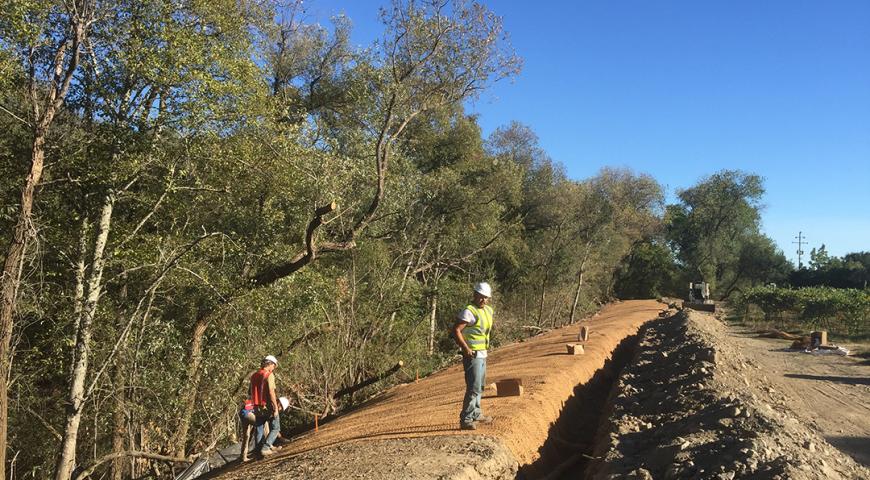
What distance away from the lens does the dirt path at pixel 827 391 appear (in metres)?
10.6

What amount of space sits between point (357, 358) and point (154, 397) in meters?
6.54

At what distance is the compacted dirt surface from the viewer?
5895 millimetres

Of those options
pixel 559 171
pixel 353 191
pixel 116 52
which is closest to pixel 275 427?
pixel 116 52

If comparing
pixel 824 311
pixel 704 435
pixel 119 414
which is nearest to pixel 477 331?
pixel 704 435

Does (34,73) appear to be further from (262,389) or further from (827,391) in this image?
(827,391)

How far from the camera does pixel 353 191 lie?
14.4 meters

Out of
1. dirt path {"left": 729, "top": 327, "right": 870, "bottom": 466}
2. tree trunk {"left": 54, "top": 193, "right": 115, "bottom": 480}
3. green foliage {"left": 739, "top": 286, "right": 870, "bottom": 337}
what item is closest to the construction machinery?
green foliage {"left": 739, "top": 286, "right": 870, "bottom": 337}

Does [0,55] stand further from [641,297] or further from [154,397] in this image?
[641,297]

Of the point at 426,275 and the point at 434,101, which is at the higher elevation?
the point at 434,101

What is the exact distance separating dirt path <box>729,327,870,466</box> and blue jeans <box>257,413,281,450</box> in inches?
341

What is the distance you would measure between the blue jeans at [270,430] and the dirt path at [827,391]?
867 centimetres

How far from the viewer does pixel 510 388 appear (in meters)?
9.31

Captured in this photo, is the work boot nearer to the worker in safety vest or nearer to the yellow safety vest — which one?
the worker in safety vest

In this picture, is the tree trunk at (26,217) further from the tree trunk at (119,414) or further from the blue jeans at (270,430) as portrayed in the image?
the blue jeans at (270,430)
